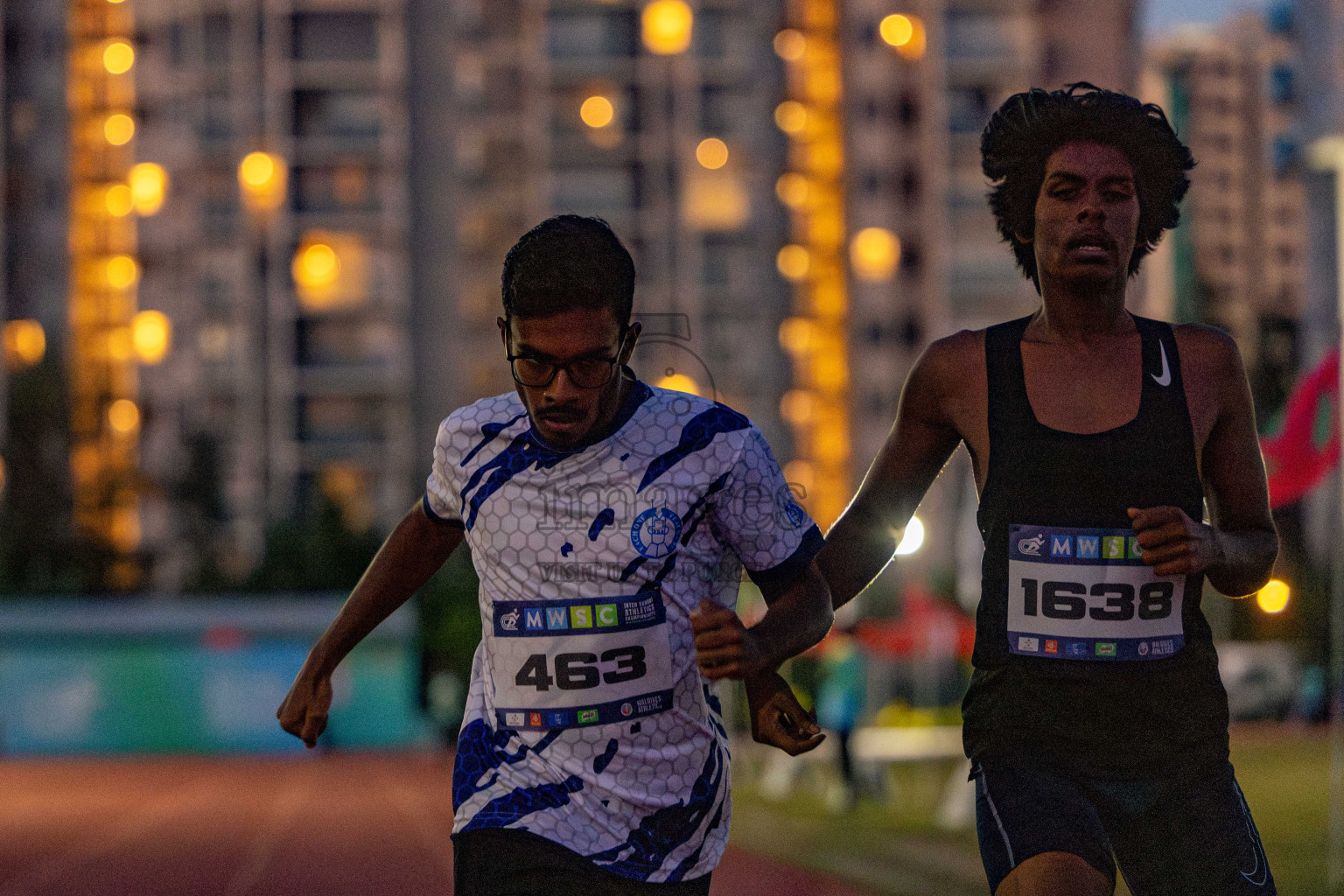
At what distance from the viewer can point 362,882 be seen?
49.1ft

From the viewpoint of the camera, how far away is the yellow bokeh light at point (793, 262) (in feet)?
202

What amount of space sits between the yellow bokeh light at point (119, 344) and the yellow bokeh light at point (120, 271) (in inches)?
55.5

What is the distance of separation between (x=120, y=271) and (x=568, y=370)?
61374mm

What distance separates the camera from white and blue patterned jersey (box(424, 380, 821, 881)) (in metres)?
3.61

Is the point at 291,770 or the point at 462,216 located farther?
the point at 462,216

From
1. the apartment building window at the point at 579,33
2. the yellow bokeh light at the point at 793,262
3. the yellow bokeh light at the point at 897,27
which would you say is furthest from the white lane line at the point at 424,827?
the yellow bokeh light at the point at 897,27

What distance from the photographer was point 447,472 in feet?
12.6

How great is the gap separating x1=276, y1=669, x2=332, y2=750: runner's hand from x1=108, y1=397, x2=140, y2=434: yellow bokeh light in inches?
2249

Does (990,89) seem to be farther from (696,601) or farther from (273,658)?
(696,601)

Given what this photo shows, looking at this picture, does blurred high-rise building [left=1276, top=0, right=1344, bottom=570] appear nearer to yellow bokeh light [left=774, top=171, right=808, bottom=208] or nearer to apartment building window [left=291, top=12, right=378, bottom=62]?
apartment building window [left=291, top=12, right=378, bottom=62]

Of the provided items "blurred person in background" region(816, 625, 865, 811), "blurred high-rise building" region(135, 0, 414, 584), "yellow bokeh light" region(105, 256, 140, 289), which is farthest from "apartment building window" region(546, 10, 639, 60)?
"blurred person in background" region(816, 625, 865, 811)

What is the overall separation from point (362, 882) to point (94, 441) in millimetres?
40810

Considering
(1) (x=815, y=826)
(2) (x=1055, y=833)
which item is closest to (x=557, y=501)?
(2) (x=1055, y=833)

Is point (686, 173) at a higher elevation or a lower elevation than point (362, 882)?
higher
